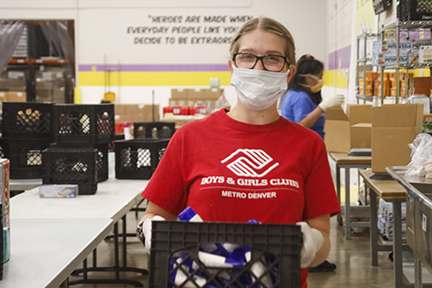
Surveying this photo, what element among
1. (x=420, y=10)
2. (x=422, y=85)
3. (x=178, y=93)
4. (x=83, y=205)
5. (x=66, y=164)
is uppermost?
(x=420, y=10)

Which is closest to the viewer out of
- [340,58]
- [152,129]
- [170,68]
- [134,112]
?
[152,129]

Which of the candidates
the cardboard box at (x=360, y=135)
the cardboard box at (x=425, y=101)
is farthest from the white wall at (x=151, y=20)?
the cardboard box at (x=425, y=101)

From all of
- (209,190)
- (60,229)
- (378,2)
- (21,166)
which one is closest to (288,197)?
(209,190)

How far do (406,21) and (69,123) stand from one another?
260cm

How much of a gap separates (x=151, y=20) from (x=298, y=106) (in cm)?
894

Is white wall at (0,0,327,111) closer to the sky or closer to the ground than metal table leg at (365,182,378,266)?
closer to the sky

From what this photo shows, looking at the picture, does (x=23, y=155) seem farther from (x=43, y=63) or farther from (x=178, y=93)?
(x=43, y=63)

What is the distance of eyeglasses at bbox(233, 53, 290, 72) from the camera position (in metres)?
1.46

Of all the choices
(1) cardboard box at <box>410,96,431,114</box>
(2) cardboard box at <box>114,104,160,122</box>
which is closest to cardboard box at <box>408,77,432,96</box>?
(1) cardboard box at <box>410,96,431,114</box>

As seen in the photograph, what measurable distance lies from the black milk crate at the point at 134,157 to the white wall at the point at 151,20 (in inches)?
357

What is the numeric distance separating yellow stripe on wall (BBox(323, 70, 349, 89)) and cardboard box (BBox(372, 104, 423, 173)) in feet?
18.6

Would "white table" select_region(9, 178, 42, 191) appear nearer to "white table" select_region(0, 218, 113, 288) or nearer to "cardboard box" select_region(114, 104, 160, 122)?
"white table" select_region(0, 218, 113, 288)

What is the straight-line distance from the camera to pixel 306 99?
14.2 feet

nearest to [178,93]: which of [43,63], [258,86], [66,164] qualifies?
[43,63]
